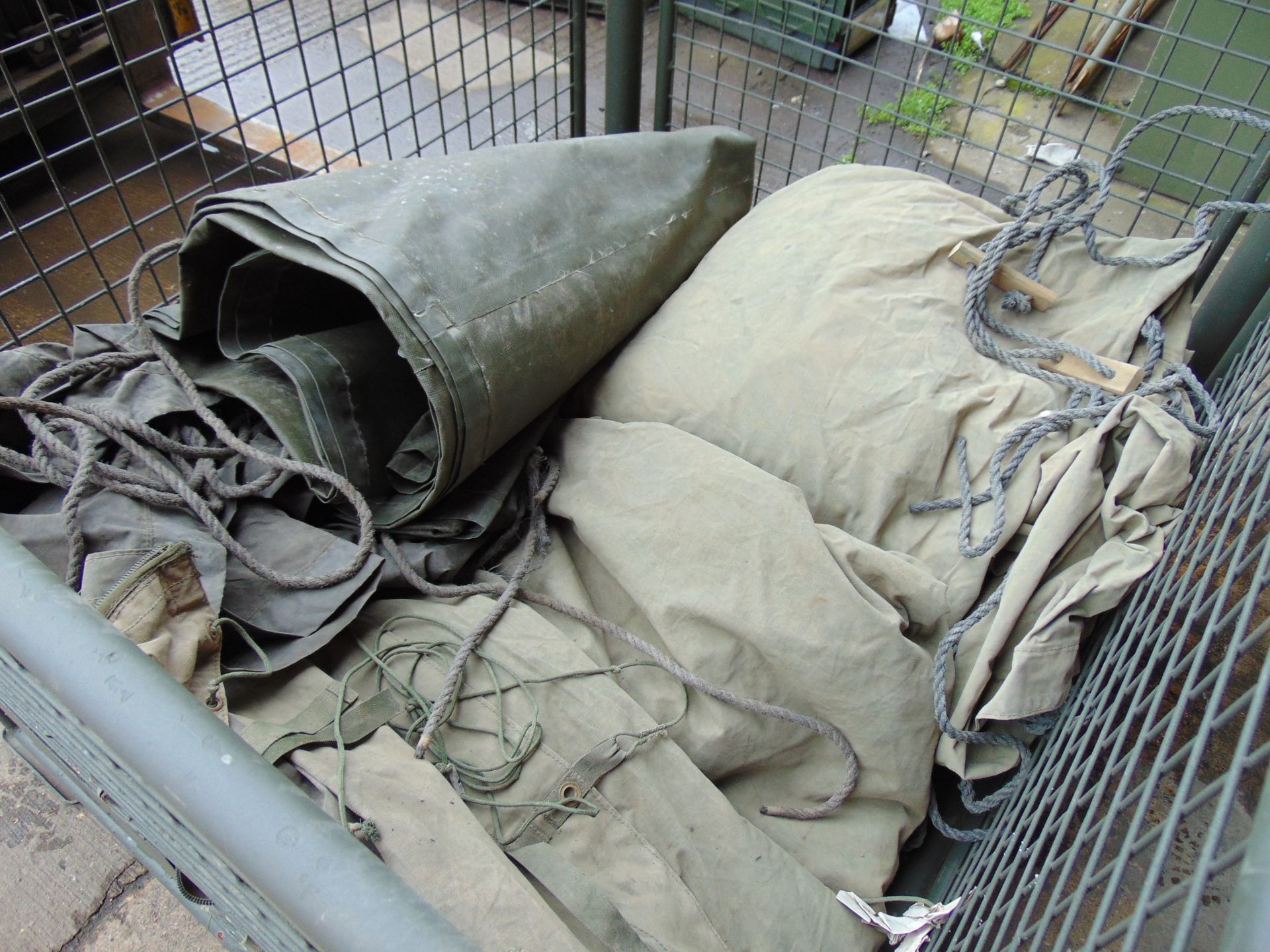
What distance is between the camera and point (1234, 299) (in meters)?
1.44

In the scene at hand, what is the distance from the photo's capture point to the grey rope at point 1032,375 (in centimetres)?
112

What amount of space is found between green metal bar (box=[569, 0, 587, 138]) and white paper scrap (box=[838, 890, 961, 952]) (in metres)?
1.47

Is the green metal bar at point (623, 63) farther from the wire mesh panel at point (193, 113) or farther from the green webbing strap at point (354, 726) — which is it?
the green webbing strap at point (354, 726)

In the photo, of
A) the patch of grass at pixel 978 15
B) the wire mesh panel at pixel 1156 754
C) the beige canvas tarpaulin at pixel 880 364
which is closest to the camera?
the wire mesh panel at pixel 1156 754

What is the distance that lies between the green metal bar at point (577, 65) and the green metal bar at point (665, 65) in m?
0.17

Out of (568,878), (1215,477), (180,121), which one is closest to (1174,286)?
(1215,477)

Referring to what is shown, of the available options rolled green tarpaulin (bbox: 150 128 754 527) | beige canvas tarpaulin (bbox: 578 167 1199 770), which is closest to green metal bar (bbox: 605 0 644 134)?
rolled green tarpaulin (bbox: 150 128 754 527)

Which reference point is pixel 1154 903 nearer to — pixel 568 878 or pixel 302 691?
pixel 568 878

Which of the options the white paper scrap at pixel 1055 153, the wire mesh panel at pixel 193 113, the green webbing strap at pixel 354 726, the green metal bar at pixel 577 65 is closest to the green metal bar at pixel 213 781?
the green webbing strap at pixel 354 726

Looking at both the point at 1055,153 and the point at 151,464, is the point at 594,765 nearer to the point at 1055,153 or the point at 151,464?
the point at 151,464

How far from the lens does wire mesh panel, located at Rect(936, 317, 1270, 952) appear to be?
645mm

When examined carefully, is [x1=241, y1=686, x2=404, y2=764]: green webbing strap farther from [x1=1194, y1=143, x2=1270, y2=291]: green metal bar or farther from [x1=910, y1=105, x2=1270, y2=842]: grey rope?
[x1=1194, y1=143, x2=1270, y2=291]: green metal bar

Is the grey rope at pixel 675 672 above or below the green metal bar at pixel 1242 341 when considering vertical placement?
below

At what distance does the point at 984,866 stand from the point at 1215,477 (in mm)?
531
